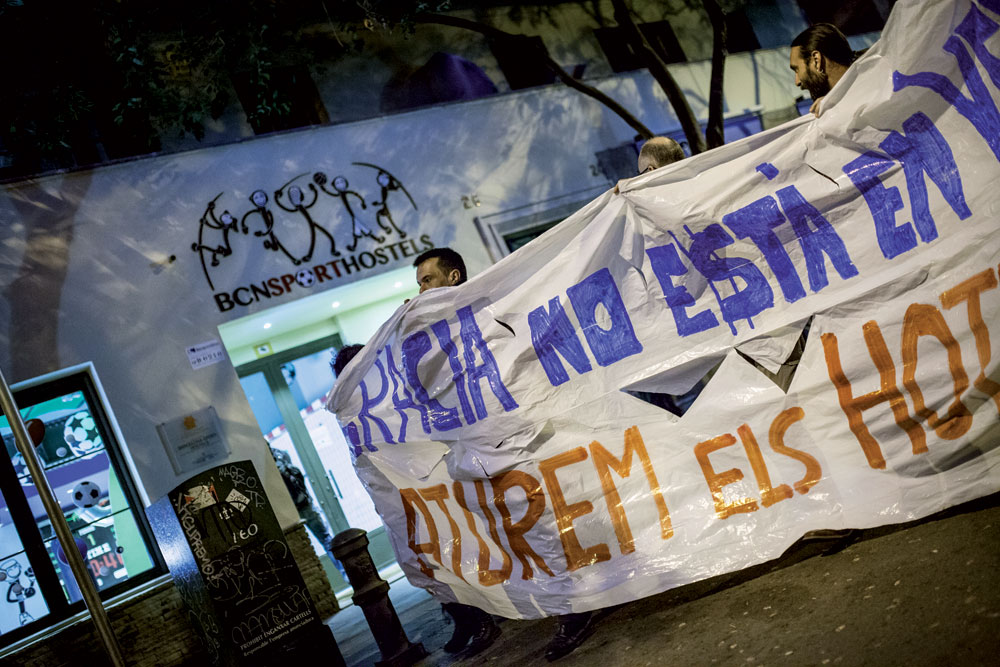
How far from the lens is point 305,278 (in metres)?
8.30

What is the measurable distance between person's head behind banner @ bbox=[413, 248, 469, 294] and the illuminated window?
4216 millimetres

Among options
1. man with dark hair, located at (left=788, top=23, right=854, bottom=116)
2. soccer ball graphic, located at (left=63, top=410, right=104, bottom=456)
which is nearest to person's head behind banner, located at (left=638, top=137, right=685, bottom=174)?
man with dark hair, located at (left=788, top=23, right=854, bottom=116)

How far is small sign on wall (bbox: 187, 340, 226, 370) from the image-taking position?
7426mm

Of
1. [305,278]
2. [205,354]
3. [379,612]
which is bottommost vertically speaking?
[379,612]

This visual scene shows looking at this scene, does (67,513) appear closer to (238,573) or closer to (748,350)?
(238,573)

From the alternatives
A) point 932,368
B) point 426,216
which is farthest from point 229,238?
point 932,368

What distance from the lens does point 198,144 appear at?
888cm

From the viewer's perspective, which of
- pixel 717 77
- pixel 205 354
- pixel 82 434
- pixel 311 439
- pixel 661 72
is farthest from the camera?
pixel 717 77

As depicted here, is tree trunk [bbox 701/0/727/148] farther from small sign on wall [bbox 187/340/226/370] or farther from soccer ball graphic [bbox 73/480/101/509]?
soccer ball graphic [bbox 73/480/101/509]

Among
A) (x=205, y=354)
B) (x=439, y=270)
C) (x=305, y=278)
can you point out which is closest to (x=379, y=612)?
(x=439, y=270)

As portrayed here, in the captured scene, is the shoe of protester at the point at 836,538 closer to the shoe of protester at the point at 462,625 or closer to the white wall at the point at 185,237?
the shoe of protester at the point at 462,625

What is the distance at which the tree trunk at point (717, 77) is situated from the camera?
30.4 ft

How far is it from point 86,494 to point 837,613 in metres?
6.71

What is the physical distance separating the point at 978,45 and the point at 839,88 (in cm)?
66
